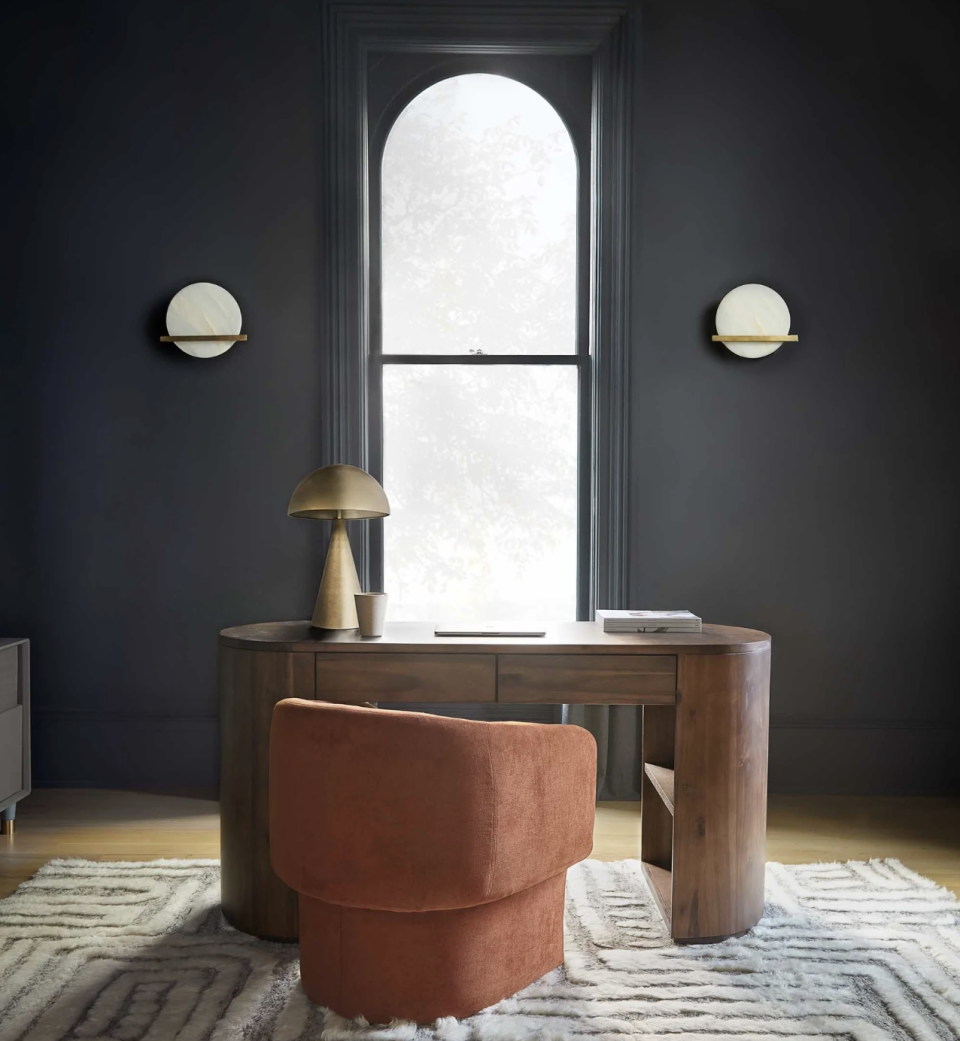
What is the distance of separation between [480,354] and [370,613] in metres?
1.63

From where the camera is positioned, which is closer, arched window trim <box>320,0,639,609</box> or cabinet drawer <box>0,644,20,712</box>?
cabinet drawer <box>0,644,20,712</box>

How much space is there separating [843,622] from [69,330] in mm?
3259

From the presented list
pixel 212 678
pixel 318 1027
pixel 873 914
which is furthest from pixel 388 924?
pixel 212 678

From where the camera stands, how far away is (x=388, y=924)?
1.87 meters

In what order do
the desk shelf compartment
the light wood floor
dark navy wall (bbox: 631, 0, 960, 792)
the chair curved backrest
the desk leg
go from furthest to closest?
dark navy wall (bbox: 631, 0, 960, 792), the light wood floor, the desk shelf compartment, the desk leg, the chair curved backrest

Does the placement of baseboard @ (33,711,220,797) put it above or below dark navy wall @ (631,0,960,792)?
below

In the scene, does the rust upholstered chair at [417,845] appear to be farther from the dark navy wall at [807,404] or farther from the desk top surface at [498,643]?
the dark navy wall at [807,404]

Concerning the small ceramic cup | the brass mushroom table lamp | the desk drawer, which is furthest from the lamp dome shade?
the desk drawer

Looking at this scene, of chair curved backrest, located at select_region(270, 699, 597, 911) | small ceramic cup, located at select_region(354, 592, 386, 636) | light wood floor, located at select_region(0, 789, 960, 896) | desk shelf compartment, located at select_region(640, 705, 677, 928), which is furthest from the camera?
light wood floor, located at select_region(0, 789, 960, 896)

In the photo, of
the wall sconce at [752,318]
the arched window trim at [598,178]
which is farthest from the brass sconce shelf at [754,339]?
the arched window trim at [598,178]

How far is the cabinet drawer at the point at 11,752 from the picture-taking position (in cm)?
318

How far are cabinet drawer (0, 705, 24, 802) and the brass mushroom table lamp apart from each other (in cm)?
142

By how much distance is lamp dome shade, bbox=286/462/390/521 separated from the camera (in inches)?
96.0

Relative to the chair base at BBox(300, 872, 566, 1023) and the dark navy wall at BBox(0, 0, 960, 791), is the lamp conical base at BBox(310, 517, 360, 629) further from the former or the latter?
the dark navy wall at BBox(0, 0, 960, 791)
